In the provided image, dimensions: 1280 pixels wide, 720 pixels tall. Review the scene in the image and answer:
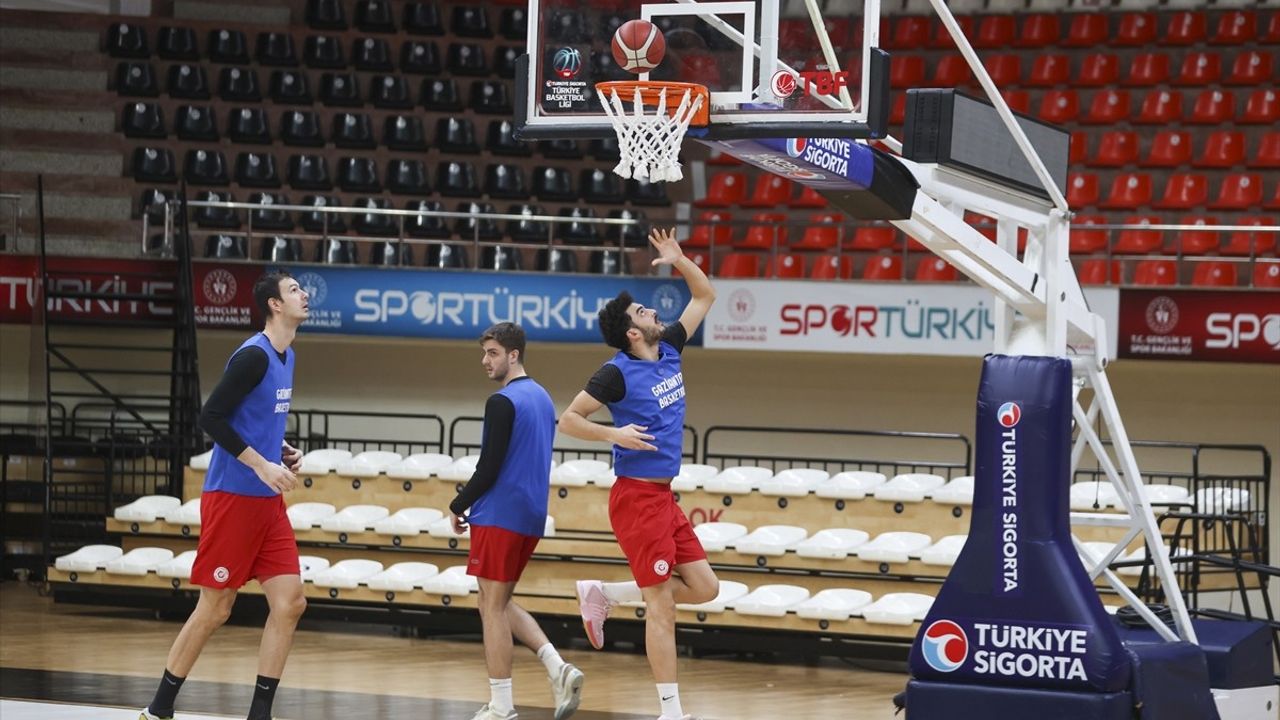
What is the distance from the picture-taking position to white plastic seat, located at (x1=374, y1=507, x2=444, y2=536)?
12445 mm

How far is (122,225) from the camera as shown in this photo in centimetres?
1759

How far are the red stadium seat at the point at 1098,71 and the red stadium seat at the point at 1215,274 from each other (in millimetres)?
3544

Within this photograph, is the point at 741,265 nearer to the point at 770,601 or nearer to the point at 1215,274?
the point at 1215,274

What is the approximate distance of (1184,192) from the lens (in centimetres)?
1717

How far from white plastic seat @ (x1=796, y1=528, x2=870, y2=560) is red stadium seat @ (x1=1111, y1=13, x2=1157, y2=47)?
9402 millimetres

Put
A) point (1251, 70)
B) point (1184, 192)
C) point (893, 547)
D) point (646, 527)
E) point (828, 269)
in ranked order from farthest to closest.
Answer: point (1251, 70)
point (1184, 192)
point (828, 269)
point (893, 547)
point (646, 527)

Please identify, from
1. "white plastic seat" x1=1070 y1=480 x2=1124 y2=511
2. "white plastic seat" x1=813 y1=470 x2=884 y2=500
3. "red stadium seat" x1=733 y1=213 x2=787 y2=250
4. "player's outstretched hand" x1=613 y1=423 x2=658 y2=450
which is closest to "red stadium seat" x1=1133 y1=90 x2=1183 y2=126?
"red stadium seat" x1=733 y1=213 x2=787 y2=250

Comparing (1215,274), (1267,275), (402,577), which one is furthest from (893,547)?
(1267,275)

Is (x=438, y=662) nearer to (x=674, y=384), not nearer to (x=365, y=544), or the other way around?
(x=365, y=544)

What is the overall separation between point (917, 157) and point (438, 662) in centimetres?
547

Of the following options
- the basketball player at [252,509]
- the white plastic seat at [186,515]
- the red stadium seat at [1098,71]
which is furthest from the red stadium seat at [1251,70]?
the basketball player at [252,509]

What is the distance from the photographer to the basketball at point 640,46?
22.2 feet

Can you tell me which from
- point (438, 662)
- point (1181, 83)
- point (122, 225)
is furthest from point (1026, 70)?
point (438, 662)

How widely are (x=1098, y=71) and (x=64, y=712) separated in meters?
14.0
